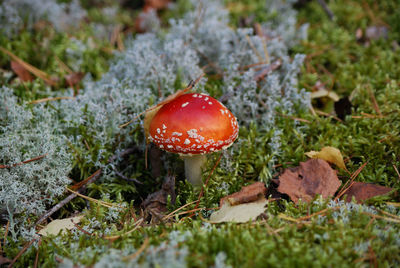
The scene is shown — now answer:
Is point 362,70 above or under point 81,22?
under

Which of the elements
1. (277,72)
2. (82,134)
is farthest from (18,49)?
(277,72)

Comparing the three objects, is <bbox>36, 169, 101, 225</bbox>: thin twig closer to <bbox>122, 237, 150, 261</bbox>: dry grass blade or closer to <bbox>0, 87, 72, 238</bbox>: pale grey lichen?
<bbox>0, 87, 72, 238</bbox>: pale grey lichen

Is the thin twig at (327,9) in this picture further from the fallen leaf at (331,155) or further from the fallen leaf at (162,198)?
the fallen leaf at (162,198)

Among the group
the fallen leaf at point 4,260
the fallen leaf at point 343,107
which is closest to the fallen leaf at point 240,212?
the fallen leaf at point 4,260

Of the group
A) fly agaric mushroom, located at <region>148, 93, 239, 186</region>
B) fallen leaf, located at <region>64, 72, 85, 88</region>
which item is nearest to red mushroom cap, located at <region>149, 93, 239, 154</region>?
fly agaric mushroom, located at <region>148, 93, 239, 186</region>

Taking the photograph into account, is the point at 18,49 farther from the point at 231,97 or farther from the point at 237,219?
the point at 237,219

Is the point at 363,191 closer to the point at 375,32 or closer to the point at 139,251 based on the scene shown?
the point at 139,251

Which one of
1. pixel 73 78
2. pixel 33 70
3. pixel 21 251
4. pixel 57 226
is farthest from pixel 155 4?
pixel 21 251

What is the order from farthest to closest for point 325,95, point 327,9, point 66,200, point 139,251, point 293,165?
point 327,9 → point 325,95 → point 293,165 → point 66,200 → point 139,251
